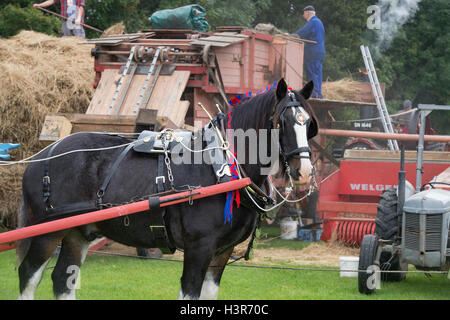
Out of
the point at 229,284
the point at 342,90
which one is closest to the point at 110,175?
the point at 229,284

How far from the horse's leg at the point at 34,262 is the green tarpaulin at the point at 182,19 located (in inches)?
216

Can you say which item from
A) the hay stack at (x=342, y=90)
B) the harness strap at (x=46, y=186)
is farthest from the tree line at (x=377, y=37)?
the harness strap at (x=46, y=186)

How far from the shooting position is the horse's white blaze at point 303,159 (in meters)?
4.85

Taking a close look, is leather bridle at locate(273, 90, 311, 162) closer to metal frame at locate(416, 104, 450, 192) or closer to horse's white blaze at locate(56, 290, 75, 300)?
horse's white blaze at locate(56, 290, 75, 300)

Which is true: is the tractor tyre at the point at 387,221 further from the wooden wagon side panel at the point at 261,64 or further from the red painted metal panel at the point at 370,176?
the wooden wagon side panel at the point at 261,64

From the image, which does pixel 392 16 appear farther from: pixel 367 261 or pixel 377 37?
pixel 367 261

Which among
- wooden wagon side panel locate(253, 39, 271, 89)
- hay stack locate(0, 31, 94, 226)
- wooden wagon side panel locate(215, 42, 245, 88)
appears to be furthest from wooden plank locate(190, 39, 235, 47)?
hay stack locate(0, 31, 94, 226)

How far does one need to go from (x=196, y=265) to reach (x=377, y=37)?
17.9 m

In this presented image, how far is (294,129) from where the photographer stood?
4914mm

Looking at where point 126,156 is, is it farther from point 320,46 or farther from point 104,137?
point 320,46

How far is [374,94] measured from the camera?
15258 millimetres

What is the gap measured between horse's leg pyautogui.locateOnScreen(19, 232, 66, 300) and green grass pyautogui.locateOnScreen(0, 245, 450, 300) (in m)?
1.17

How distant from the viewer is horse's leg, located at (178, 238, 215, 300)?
4996 millimetres
